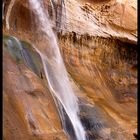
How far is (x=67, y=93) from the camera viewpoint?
287 inches

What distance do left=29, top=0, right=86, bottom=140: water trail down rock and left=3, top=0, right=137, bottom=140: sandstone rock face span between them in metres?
0.17

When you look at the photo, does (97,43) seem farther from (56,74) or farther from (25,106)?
(25,106)

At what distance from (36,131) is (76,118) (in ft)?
5.60

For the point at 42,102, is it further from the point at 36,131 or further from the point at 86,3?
the point at 86,3

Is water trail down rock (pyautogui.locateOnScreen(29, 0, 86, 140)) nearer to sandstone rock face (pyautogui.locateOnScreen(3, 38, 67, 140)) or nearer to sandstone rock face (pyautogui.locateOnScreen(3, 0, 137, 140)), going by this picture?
sandstone rock face (pyautogui.locateOnScreen(3, 0, 137, 140))

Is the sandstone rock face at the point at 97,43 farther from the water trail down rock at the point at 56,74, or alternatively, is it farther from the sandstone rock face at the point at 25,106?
the sandstone rock face at the point at 25,106

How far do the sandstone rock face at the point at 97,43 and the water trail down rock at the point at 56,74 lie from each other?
17cm

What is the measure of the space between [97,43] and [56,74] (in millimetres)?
2049

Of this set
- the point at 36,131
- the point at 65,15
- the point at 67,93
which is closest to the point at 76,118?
the point at 67,93

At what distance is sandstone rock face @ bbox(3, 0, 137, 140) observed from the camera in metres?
8.07

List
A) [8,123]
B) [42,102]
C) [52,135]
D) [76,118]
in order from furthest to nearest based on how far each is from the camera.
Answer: [76,118], [42,102], [52,135], [8,123]

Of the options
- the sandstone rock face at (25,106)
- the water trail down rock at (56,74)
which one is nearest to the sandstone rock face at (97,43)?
the water trail down rock at (56,74)

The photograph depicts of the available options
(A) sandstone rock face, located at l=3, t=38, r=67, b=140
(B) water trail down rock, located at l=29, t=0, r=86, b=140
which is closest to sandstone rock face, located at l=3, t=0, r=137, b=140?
(B) water trail down rock, located at l=29, t=0, r=86, b=140

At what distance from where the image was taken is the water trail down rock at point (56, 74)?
6422mm
